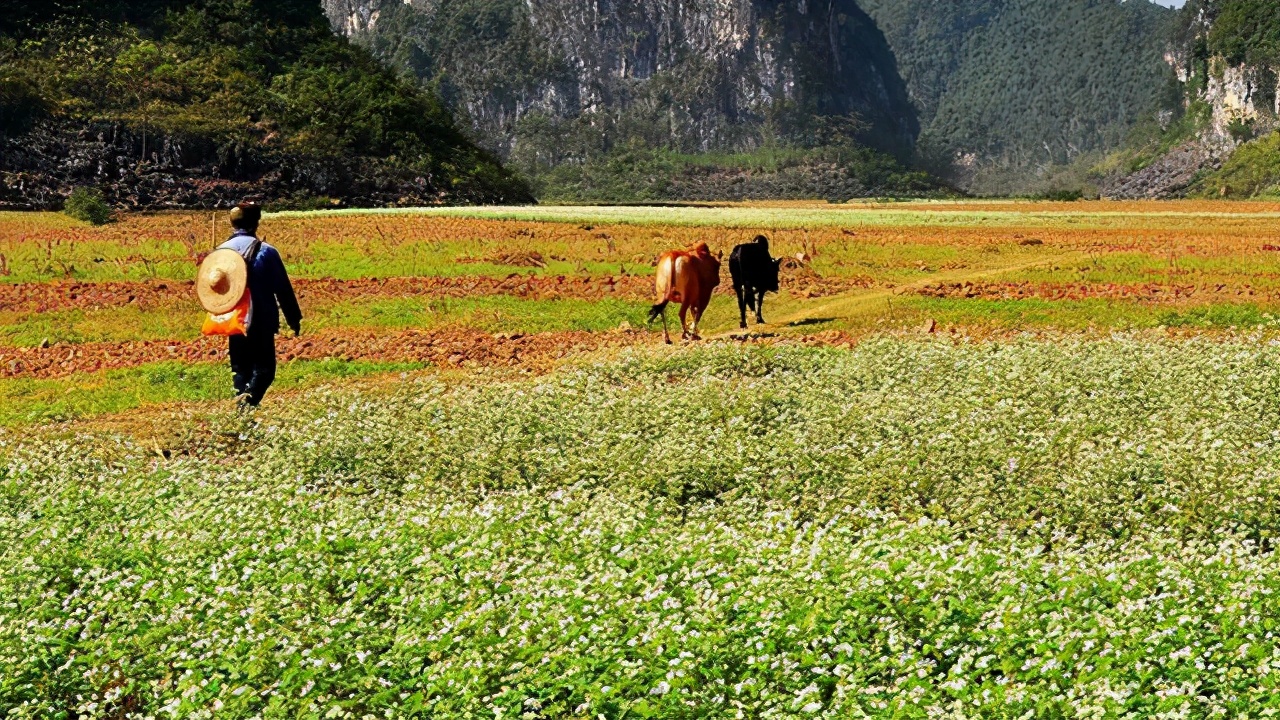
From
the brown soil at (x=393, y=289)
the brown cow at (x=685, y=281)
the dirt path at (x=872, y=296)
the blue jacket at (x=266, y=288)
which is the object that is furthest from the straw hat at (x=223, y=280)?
the brown soil at (x=393, y=289)

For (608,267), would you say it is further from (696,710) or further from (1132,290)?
(696,710)

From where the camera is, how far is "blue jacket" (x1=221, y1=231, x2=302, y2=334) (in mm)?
15160

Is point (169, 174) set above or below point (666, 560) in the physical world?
above

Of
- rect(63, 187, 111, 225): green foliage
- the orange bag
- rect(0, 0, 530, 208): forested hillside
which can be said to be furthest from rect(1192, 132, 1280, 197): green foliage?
the orange bag

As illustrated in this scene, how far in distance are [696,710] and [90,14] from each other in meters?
87.5

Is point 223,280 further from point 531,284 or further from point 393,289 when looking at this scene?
point 531,284

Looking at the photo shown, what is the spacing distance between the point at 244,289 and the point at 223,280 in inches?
11.6

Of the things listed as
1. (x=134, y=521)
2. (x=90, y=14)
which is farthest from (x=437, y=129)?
(x=134, y=521)

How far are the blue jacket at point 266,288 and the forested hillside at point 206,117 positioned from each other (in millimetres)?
54968

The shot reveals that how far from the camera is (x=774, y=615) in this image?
27.1 ft

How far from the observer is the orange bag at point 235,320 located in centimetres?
1508

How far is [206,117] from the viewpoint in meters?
74.9

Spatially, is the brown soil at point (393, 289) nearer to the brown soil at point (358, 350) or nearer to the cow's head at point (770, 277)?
the cow's head at point (770, 277)

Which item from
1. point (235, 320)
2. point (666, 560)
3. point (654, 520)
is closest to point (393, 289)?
point (235, 320)
